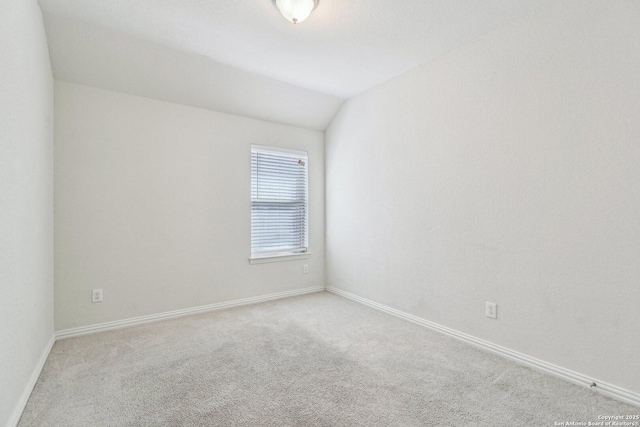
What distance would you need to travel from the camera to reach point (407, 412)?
1.65 metres

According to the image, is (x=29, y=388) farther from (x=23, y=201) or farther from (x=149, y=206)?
(x=149, y=206)

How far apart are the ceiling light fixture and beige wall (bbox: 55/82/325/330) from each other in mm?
1645

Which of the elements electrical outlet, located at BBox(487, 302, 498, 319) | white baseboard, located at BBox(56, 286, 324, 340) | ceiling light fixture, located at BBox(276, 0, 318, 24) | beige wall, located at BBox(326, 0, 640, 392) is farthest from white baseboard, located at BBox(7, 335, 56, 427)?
electrical outlet, located at BBox(487, 302, 498, 319)

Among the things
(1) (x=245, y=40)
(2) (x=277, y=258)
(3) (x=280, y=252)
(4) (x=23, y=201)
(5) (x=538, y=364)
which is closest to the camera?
(4) (x=23, y=201)

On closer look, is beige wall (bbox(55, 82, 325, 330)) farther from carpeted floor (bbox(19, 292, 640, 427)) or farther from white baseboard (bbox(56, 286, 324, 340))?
carpeted floor (bbox(19, 292, 640, 427))

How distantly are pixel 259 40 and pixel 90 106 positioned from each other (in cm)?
164

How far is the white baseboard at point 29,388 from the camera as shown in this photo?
60.5 inches

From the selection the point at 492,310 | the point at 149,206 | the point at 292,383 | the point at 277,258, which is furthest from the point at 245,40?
the point at 492,310

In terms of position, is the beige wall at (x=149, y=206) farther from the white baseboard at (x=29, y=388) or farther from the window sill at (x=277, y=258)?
the white baseboard at (x=29, y=388)

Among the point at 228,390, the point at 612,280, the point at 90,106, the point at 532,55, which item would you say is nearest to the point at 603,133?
the point at 532,55

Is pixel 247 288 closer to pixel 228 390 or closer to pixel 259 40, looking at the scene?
pixel 228 390

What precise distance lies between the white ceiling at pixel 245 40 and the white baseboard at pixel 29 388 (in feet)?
7.27

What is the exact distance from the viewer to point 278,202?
3867mm

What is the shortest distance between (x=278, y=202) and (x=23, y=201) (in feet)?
7.95
